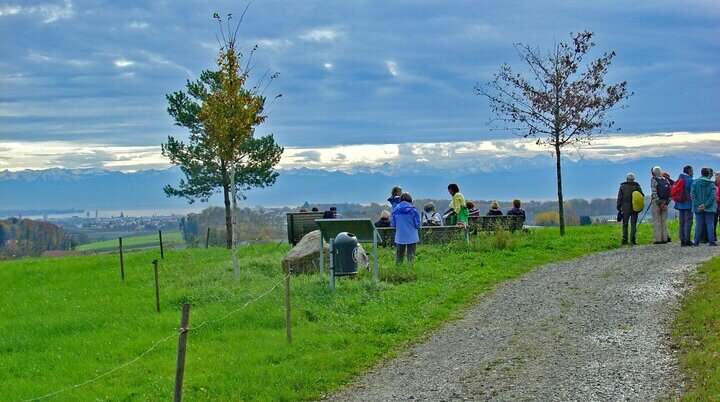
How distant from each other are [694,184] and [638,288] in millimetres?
6725

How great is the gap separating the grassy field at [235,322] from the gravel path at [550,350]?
586 millimetres

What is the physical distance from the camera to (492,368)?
963 cm

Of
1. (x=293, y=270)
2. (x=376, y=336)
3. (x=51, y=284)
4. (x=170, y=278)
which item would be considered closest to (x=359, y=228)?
(x=293, y=270)

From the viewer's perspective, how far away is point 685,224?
2108 cm

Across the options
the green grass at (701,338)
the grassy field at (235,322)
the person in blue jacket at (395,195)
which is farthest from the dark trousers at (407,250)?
the green grass at (701,338)

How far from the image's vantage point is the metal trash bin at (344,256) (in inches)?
591

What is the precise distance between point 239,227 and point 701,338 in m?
35.7

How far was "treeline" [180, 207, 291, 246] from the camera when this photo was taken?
119 ft

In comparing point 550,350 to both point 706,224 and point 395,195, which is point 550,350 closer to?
point 395,195

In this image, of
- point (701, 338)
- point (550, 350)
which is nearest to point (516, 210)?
point (701, 338)

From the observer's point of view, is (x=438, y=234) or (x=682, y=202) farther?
(x=438, y=234)

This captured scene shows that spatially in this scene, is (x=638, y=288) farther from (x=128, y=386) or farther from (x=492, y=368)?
(x=128, y=386)

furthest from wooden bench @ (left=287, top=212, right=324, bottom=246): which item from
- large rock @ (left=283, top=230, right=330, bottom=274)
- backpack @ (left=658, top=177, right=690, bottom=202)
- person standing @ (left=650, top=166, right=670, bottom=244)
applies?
backpack @ (left=658, top=177, right=690, bottom=202)

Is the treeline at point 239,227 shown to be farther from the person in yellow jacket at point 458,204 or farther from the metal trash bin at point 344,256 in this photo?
the metal trash bin at point 344,256
